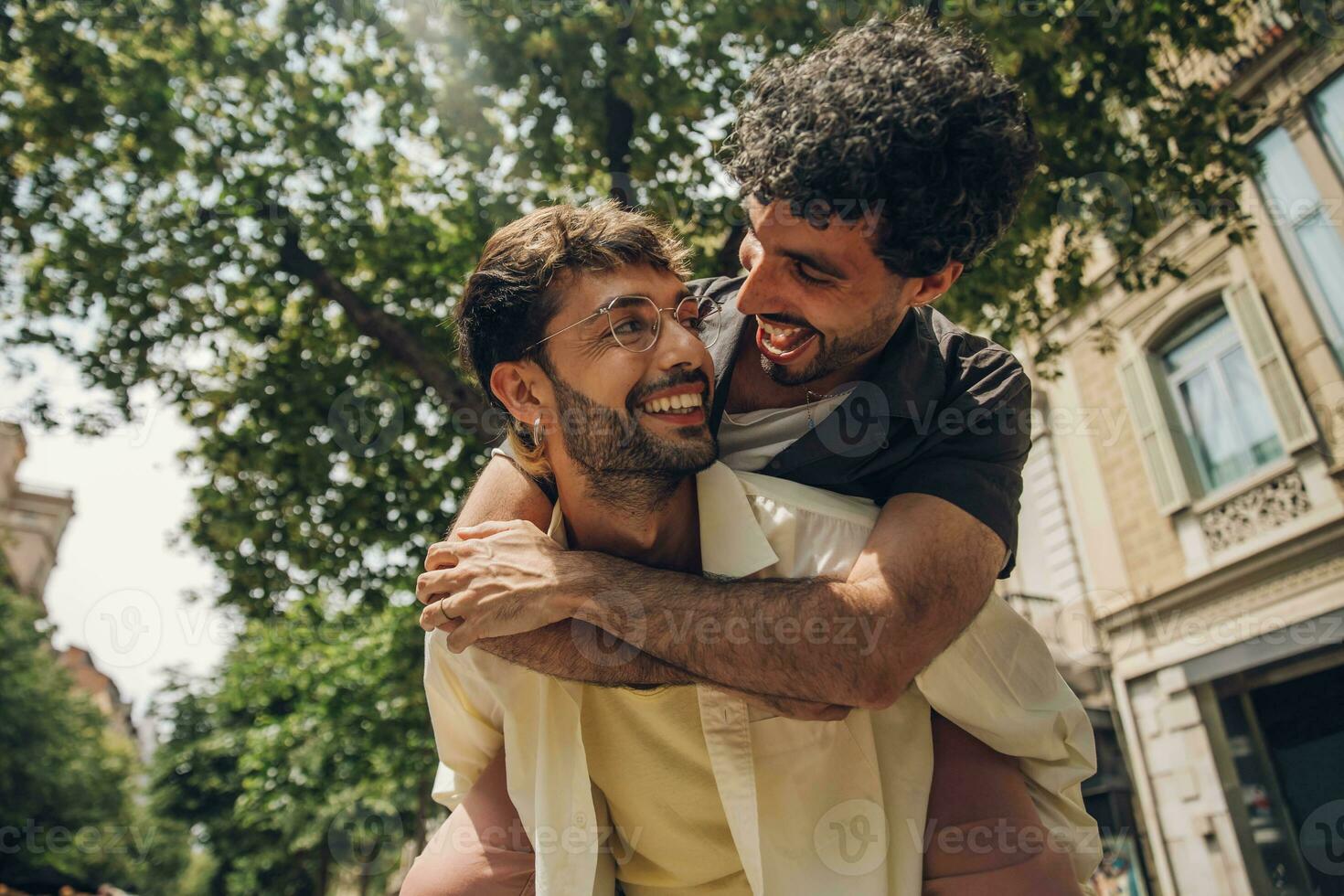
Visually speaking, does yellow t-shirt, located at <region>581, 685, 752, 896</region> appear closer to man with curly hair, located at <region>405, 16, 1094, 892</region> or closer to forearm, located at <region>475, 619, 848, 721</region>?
forearm, located at <region>475, 619, 848, 721</region>

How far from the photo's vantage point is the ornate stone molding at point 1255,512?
391 inches

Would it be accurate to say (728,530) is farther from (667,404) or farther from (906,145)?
(906,145)

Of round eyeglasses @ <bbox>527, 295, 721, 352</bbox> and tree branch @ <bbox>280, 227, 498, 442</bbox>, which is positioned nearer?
round eyeglasses @ <bbox>527, 295, 721, 352</bbox>

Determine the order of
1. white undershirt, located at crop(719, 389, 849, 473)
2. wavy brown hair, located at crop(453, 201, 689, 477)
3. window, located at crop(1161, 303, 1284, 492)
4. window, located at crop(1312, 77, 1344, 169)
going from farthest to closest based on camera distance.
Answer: window, located at crop(1161, 303, 1284, 492)
window, located at crop(1312, 77, 1344, 169)
wavy brown hair, located at crop(453, 201, 689, 477)
white undershirt, located at crop(719, 389, 849, 473)

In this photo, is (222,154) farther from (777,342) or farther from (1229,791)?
(1229,791)

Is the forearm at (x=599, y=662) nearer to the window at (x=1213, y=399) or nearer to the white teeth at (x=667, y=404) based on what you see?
the white teeth at (x=667, y=404)

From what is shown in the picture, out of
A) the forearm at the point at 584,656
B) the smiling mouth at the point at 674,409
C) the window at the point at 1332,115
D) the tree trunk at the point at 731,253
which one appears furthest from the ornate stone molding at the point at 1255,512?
the forearm at the point at 584,656

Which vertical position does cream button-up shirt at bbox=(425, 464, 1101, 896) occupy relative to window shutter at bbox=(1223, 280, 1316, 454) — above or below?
below

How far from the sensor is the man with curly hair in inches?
80.5

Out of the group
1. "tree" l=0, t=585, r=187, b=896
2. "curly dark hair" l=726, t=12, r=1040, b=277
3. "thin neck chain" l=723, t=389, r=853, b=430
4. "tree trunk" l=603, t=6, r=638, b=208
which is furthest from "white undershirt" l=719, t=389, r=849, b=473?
"tree" l=0, t=585, r=187, b=896

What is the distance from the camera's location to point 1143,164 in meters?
7.07

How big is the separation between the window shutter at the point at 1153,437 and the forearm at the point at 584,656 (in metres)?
11.0

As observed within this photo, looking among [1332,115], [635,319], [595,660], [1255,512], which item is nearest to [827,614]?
[595,660]

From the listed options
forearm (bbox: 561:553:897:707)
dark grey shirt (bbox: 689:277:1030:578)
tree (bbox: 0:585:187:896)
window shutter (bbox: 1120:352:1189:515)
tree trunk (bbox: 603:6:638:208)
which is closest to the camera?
forearm (bbox: 561:553:897:707)
